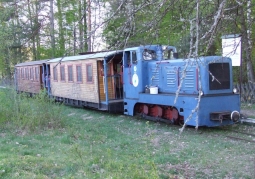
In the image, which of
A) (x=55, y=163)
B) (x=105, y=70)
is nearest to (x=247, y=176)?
(x=55, y=163)

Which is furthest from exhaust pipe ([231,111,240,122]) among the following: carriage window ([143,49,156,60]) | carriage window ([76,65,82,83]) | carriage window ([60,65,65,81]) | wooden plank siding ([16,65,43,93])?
wooden plank siding ([16,65,43,93])

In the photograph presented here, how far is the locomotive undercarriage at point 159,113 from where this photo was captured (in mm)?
10672

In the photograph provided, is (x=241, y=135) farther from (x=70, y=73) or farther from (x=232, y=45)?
(x=70, y=73)

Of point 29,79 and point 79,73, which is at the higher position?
point 79,73

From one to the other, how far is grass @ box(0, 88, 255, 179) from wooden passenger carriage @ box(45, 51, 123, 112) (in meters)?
2.19

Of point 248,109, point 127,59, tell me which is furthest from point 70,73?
point 248,109

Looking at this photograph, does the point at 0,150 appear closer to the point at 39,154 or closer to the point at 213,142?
the point at 39,154

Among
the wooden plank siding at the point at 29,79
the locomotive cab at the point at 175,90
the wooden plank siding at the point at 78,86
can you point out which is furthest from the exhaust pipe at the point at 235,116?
the wooden plank siding at the point at 29,79

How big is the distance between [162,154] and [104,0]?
455 centimetres

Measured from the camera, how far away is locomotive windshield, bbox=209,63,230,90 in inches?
381

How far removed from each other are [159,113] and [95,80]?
4.01 m

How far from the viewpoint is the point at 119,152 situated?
25.0ft

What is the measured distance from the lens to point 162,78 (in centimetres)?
1116

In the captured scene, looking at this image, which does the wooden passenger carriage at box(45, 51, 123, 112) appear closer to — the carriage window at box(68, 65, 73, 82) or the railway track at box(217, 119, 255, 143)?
the carriage window at box(68, 65, 73, 82)
